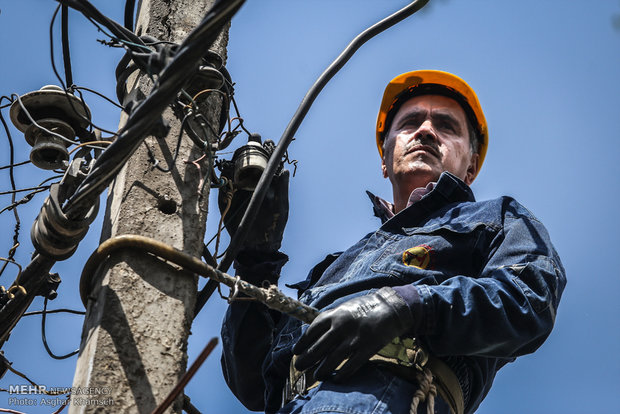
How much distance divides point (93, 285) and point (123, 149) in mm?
514

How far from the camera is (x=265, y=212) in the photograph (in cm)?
385

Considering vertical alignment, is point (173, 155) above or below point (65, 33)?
below

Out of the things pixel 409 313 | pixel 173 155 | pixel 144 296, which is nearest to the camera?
pixel 144 296

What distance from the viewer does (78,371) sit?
280cm

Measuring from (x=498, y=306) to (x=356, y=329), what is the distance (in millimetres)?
535

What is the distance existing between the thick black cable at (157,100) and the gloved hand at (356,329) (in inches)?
34.1

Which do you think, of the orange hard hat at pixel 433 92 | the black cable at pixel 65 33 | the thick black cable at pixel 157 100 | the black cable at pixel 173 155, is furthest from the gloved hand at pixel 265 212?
the orange hard hat at pixel 433 92

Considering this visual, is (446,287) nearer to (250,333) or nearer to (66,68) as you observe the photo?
(250,333)

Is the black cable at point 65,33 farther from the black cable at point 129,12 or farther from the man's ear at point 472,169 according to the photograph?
the man's ear at point 472,169

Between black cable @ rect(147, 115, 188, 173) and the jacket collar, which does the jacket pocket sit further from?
black cable @ rect(147, 115, 188, 173)

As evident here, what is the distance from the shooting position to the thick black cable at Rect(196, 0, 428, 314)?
333cm

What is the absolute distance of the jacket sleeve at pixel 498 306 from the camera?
3.08m

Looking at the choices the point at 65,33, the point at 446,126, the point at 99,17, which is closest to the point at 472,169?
the point at 446,126

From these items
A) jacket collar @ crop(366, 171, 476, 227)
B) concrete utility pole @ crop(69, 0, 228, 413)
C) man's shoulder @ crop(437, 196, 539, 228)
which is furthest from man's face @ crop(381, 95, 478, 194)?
concrete utility pole @ crop(69, 0, 228, 413)
